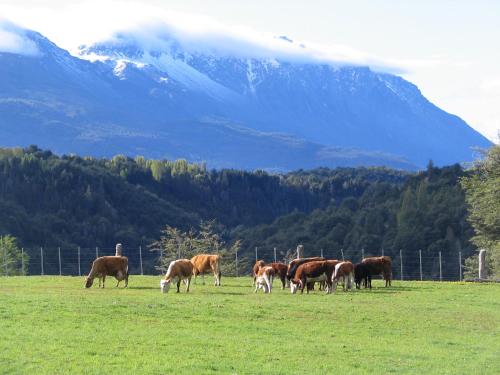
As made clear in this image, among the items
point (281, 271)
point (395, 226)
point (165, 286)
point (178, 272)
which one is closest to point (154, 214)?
point (395, 226)

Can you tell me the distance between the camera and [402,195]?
13950 cm

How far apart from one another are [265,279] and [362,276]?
4864mm

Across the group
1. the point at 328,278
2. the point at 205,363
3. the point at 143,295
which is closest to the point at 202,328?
the point at 205,363

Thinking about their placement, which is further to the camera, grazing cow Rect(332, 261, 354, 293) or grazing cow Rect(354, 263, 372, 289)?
grazing cow Rect(354, 263, 372, 289)

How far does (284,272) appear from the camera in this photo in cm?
3753

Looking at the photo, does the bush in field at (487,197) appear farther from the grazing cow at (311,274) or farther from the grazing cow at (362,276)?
the grazing cow at (311,274)

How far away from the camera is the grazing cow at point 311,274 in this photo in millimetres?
35188

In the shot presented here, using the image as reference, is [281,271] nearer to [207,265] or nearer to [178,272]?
[207,265]

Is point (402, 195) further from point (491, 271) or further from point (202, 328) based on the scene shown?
point (202, 328)

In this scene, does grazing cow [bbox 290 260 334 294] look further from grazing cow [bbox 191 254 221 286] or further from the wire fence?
the wire fence

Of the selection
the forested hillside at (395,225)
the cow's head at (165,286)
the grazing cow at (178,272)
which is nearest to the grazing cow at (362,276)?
the grazing cow at (178,272)

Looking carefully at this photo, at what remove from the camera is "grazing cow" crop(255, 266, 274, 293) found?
35.1 meters

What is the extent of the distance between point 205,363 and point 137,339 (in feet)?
9.38

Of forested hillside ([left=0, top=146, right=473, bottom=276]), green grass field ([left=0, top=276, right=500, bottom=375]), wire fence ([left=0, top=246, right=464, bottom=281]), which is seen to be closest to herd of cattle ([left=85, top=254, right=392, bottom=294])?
green grass field ([left=0, top=276, right=500, bottom=375])
